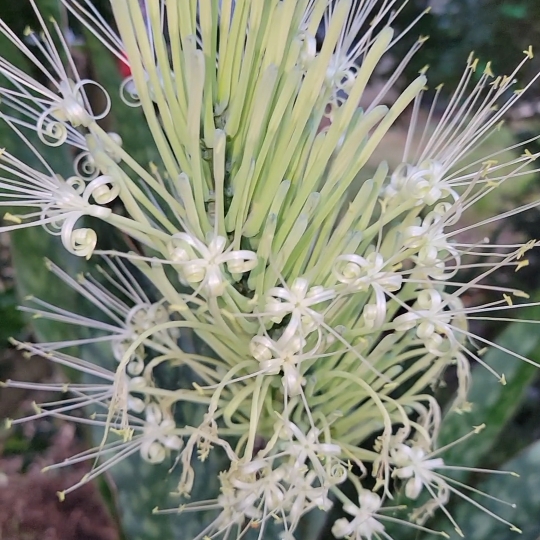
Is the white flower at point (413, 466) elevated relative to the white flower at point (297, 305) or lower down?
lower down

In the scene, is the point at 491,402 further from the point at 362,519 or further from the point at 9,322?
A: the point at 9,322

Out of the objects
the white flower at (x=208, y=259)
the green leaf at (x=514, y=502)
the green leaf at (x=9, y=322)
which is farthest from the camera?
the green leaf at (x=9, y=322)

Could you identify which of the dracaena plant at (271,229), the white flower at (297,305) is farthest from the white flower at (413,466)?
the white flower at (297,305)

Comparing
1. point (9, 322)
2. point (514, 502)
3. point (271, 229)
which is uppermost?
point (271, 229)

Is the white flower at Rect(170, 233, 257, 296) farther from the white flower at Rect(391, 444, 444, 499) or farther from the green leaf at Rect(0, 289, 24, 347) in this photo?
the green leaf at Rect(0, 289, 24, 347)

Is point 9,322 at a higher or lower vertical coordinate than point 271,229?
lower

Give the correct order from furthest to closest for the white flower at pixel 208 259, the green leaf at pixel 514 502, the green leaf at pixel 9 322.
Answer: the green leaf at pixel 9 322
the green leaf at pixel 514 502
the white flower at pixel 208 259

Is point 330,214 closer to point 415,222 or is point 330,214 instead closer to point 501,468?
point 415,222

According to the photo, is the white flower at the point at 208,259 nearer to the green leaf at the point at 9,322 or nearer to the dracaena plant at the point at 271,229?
the dracaena plant at the point at 271,229

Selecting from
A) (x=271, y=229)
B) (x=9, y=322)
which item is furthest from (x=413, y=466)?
(x=9, y=322)

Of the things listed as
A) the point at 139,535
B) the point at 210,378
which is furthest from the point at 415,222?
the point at 139,535

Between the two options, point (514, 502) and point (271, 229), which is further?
point (514, 502)
